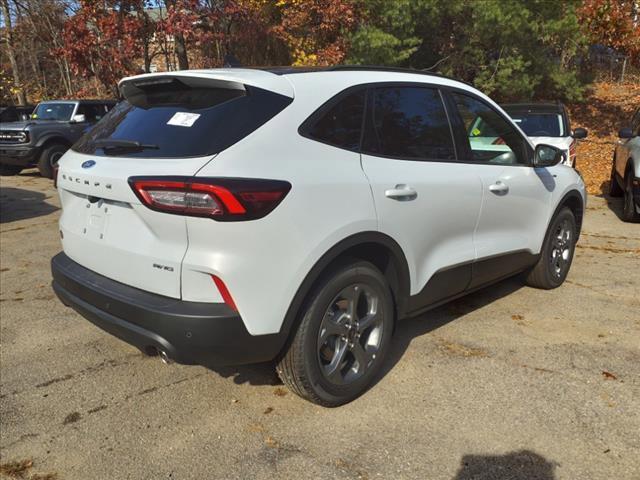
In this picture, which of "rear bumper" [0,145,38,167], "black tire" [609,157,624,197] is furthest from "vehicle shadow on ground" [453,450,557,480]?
"rear bumper" [0,145,38,167]

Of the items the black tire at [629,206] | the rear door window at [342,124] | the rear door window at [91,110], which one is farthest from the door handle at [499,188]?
the rear door window at [91,110]

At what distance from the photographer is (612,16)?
A: 436 inches

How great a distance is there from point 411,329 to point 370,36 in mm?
11006

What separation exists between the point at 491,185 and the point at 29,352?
3371mm

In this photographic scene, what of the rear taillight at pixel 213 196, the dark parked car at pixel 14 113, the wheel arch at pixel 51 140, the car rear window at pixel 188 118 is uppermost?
the car rear window at pixel 188 118

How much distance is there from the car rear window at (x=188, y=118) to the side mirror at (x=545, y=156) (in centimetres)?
244

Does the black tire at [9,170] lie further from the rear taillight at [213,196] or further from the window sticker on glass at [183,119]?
the rear taillight at [213,196]

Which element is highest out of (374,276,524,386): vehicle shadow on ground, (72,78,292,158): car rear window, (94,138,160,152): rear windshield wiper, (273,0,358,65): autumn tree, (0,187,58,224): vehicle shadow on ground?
(273,0,358,65): autumn tree

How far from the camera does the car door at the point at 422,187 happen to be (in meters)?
3.08

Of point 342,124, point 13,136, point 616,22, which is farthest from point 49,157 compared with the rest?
point 616,22

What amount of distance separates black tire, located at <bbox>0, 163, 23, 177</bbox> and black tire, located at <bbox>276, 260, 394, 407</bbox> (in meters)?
13.0

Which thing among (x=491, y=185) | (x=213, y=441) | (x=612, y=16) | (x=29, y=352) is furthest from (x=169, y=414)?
(x=612, y=16)

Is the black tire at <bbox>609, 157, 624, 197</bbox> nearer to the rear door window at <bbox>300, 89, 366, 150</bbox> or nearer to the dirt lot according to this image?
the dirt lot

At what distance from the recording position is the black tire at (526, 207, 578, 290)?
15.8 ft
